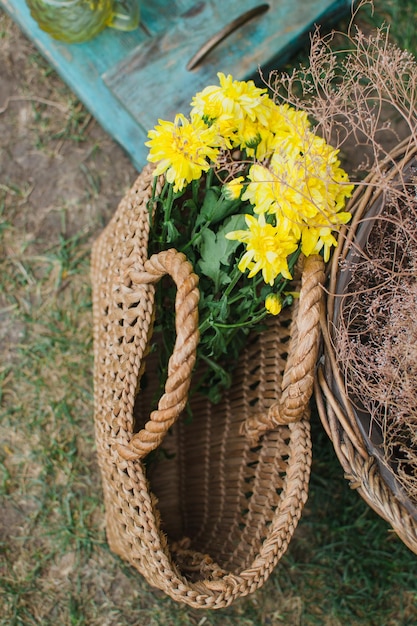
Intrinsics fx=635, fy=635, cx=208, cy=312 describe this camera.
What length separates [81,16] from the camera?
1.13 m

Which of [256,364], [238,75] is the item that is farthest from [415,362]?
[238,75]

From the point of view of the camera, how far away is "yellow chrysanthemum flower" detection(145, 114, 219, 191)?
2.59ft

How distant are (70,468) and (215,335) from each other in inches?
20.3

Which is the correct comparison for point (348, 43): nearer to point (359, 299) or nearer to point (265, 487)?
point (359, 299)

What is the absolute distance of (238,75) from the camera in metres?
1.18

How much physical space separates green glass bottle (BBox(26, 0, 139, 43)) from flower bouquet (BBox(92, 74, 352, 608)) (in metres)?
0.37

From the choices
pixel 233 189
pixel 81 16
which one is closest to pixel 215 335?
pixel 233 189

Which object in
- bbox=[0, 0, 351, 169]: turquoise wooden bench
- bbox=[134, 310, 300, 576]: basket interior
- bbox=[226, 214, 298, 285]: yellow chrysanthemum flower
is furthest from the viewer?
bbox=[0, 0, 351, 169]: turquoise wooden bench

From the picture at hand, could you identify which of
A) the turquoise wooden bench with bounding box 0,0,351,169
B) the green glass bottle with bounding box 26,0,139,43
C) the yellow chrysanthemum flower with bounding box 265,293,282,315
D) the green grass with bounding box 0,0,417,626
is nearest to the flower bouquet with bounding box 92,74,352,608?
the yellow chrysanthemum flower with bounding box 265,293,282,315

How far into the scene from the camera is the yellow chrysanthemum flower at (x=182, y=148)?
2.59ft

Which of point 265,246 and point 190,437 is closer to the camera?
point 265,246

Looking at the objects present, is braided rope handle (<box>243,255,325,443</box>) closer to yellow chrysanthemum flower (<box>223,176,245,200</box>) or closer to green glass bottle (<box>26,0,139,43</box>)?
yellow chrysanthemum flower (<box>223,176,245,200</box>)

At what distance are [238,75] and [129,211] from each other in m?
0.39

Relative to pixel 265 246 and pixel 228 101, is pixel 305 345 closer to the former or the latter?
pixel 265 246
